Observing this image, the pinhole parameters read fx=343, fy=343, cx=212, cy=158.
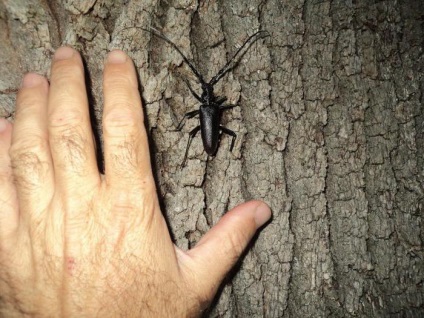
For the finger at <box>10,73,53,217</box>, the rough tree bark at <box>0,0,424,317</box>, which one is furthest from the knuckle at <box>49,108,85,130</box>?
the rough tree bark at <box>0,0,424,317</box>

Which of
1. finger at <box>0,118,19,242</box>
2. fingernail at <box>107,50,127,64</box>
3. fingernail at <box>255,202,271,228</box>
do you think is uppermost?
fingernail at <box>107,50,127,64</box>

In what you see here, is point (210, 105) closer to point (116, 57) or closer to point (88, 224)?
point (116, 57)

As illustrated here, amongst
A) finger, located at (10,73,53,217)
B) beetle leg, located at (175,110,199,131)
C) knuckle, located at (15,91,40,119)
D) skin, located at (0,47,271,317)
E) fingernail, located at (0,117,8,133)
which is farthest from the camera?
beetle leg, located at (175,110,199,131)

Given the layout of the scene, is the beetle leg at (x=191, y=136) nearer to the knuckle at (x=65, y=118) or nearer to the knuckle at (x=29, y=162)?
the knuckle at (x=65, y=118)

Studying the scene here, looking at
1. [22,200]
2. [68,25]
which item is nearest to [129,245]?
[22,200]

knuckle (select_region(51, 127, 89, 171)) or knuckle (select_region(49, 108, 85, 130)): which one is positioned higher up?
knuckle (select_region(49, 108, 85, 130))

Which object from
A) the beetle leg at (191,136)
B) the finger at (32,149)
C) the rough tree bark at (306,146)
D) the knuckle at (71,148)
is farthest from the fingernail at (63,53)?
the beetle leg at (191,136)

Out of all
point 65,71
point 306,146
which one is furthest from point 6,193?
point 306,146

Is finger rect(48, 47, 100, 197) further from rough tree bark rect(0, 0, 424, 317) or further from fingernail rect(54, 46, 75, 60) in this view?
rough tree bark rect(0, 0, 424, 317)
